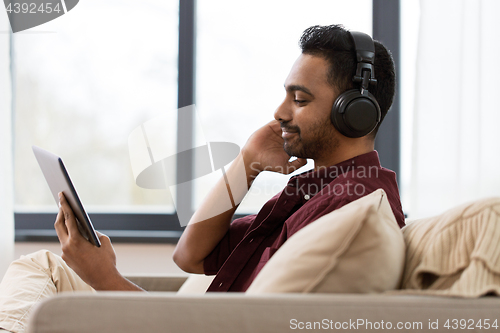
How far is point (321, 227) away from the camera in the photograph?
59 centimetres

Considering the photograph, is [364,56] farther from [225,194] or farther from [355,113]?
[225,194]

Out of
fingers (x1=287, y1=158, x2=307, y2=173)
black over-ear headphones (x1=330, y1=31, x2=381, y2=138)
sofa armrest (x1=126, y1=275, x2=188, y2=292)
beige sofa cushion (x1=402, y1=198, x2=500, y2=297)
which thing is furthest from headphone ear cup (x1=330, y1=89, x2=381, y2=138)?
sofa armrest (x1=126, y1=275, x2=188, y2=292)

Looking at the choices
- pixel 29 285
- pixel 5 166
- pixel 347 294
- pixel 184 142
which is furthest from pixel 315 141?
pixel 5 166

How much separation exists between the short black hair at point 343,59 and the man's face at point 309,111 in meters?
0.02

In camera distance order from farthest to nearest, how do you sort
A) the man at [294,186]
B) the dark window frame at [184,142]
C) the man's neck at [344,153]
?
the dark window frame at [184,142] < the man's neck at [344,153] < the man at [294,186]

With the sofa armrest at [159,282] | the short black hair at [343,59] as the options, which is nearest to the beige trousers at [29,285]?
the sofa armrest at [159,282]

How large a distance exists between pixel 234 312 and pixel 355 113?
0.61 m

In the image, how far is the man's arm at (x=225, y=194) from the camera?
118 centimetres

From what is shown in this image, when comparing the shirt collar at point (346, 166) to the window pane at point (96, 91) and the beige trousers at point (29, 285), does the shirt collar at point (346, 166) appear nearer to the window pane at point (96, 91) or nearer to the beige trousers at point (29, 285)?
the beige trousers at point (29, 285)

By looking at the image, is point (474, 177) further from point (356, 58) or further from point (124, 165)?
point (124, 165)

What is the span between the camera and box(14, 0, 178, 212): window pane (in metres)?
2.15

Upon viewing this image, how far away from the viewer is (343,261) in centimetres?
55

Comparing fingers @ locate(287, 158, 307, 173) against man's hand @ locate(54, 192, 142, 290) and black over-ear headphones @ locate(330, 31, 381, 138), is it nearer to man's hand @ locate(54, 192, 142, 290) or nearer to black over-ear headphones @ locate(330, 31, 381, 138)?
black over-ear headphones @ locate(330, 31, 381, 138)

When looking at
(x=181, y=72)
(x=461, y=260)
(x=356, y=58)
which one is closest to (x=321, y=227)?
(x=461, y=260)
